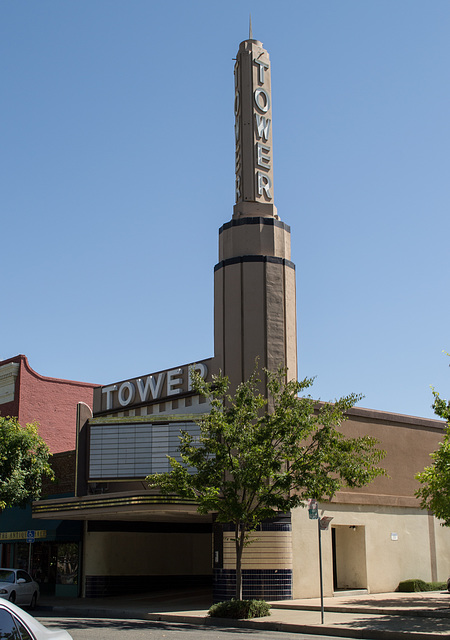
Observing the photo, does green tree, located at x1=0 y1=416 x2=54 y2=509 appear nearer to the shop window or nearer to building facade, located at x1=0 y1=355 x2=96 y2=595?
building facade, located at x1=0 y1=355 x2=96 y2=595

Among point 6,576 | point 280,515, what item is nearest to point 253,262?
point 280,515

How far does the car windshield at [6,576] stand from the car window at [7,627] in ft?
61.7

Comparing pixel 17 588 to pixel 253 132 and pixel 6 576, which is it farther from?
pixel 253 132

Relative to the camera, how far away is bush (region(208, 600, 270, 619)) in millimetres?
20203

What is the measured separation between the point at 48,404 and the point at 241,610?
77.2ft

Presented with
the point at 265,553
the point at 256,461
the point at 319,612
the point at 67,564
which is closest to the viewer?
the point at 256,461

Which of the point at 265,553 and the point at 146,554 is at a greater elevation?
the point at 265,553

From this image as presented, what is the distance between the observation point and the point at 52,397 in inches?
1630

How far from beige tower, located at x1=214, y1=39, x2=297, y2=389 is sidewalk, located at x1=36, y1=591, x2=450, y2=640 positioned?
325 inches

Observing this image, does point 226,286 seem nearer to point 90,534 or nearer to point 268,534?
point 268,534

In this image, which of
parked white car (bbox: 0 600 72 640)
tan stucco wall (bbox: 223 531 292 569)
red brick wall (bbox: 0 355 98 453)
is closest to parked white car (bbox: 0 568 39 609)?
tan stucco wall (bbox: 223 531 292 569)

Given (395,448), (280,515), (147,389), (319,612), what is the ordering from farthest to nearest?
(147,389) < (395,448) < (280,515) < (319,612)

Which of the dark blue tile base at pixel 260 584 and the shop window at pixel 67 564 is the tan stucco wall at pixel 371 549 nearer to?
the dark blue tile base at pixel 260 584

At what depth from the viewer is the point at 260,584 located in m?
25.3
